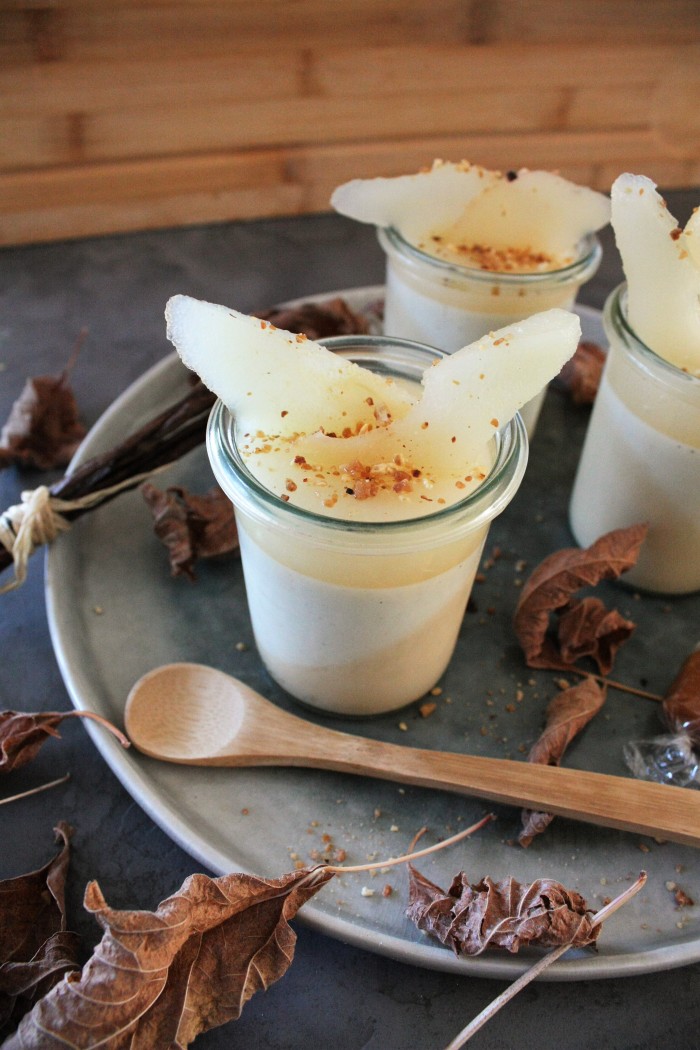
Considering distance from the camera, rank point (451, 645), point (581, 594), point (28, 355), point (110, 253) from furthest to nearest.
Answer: point (110, 253) < point (28, 355) < point (581, 594) < point (451, 645)

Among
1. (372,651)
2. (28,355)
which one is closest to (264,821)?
(372,651)

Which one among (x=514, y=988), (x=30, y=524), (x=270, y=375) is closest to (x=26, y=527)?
(x=30, y=524)

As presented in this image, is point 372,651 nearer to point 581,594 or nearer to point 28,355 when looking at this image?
point 581,594

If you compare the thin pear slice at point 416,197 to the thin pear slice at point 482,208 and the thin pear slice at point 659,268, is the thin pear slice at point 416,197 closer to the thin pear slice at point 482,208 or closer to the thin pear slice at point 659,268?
the thin pear slice at point 482,208

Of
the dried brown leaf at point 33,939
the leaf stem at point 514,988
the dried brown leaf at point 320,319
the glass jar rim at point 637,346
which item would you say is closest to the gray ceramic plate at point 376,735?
the leaf stem at point 514,988

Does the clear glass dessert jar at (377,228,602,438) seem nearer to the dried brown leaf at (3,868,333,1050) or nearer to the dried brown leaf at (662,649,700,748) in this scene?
the dried brown leaf at (662,649,700,748)

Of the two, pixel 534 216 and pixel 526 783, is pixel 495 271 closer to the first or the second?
pixel 534 216
